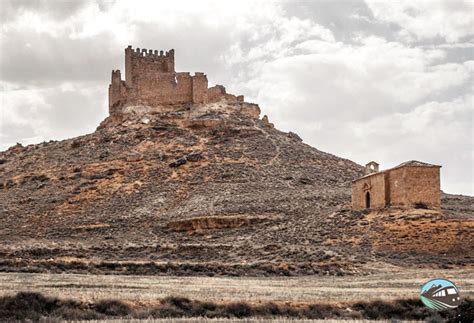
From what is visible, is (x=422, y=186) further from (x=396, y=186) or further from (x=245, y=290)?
(x=245, y=290)

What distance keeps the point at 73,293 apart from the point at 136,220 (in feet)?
82.1

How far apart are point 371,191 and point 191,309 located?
23821mm

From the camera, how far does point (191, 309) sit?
15.7 metres

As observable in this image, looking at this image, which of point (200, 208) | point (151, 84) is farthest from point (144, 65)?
point (200, 208)

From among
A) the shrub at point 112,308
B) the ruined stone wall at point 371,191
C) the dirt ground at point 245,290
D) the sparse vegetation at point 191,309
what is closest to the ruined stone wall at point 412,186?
the ruined stone wall at point 371,191

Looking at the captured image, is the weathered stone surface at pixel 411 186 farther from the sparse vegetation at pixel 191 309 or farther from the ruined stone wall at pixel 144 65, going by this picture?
the ruined stone wall at pixel 144 65

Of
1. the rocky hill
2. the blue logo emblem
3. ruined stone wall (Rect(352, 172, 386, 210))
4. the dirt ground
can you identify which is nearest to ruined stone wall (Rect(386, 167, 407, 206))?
ruined stone wall (Rect(352, 172, 386, 210))

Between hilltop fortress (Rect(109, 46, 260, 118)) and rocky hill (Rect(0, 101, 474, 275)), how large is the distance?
724 mm

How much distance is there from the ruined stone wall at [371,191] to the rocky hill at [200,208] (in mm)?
955

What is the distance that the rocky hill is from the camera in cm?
3148

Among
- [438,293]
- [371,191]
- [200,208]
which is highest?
[371,191]

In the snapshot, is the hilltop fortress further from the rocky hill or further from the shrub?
the shrub

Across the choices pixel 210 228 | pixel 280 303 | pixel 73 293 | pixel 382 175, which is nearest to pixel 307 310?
pixel 280 303

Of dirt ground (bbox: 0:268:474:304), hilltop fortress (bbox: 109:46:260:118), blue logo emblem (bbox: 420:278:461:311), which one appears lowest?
dirt ground (bbox: 0:268:474:304)
